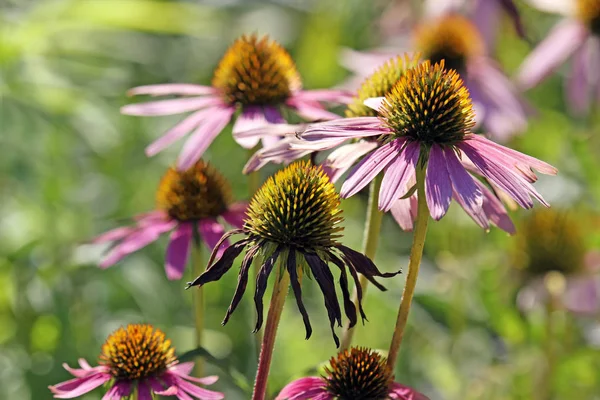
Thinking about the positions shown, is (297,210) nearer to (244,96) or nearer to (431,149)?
(431,149)

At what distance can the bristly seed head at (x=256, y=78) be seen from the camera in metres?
1.24

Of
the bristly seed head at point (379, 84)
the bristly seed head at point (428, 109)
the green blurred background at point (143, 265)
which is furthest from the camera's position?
the green blurred background at point (143, 265)

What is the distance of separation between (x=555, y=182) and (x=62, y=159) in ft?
3.31

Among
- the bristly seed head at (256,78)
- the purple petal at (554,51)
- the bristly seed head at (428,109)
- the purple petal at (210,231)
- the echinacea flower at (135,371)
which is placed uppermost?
the purple petal at (554,51)

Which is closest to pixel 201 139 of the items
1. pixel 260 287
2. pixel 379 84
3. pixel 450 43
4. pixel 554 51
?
pixel 379 84

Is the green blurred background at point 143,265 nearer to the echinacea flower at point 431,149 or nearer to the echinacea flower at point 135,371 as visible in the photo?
the echinacea flower at point 135,371

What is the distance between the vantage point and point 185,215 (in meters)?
1.22

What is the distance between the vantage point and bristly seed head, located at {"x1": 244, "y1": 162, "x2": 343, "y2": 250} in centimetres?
91

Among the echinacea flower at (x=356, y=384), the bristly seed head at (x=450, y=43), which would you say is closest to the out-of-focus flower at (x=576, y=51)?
the bristly seed head at (x=450, y=43)

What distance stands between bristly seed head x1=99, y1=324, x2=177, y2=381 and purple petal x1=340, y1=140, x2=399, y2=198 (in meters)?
0.26

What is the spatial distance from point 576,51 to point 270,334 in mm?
1237

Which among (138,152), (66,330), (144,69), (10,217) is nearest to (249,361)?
(66,330)

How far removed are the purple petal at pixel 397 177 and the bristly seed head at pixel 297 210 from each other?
0.06 metres

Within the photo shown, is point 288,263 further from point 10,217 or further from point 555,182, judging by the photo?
point 10,217
